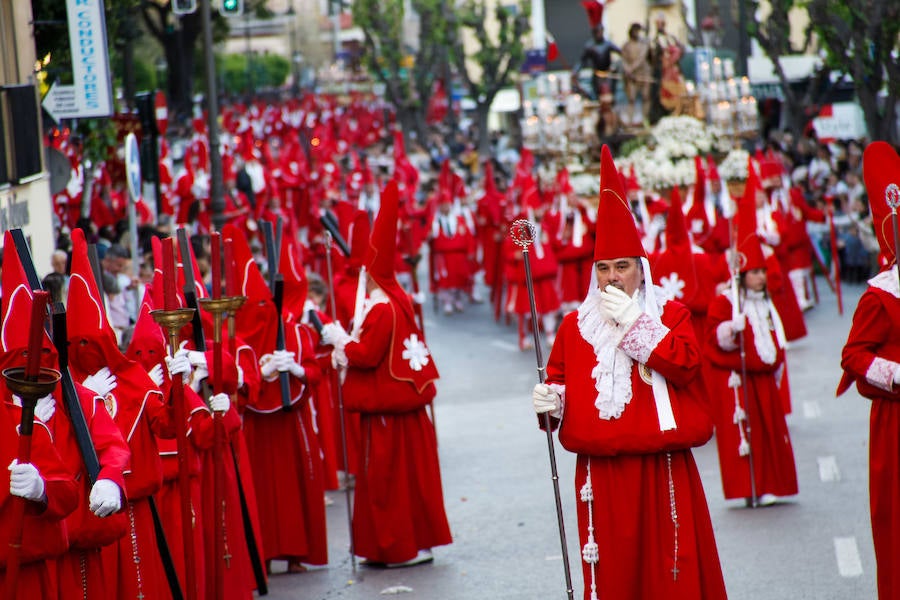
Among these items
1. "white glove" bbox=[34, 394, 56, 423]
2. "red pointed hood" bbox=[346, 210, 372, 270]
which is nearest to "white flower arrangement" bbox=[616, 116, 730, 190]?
"red pointed hood" bbox=[346, 210, 372, 270]

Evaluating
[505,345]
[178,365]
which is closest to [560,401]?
[178,365]

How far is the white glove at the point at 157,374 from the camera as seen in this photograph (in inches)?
304

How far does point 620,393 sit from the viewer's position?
634 cm

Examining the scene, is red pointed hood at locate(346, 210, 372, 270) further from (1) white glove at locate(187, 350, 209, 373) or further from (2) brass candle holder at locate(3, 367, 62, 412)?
(2) brass candle holder at locate(3, 367, 62, 412)

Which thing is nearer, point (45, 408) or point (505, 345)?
point (45, 408)

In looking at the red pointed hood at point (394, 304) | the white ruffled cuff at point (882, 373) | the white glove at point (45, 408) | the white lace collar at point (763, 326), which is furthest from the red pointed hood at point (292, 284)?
the white ruffled cuff at point (882, 373)

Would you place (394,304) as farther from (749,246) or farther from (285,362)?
(749,246)

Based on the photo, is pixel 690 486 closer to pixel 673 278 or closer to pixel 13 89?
pixel 673 278

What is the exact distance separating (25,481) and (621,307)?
2513mm

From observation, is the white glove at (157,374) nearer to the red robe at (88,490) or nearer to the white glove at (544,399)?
the red robe at (88,490)

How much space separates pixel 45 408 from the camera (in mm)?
5988

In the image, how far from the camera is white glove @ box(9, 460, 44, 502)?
18.2 feet

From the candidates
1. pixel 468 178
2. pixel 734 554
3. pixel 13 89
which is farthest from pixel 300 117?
pixel 734 554

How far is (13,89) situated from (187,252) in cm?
655
